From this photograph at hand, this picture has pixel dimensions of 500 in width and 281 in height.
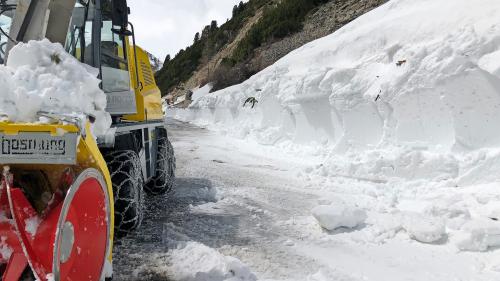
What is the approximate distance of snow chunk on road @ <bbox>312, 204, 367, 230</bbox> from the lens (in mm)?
5211

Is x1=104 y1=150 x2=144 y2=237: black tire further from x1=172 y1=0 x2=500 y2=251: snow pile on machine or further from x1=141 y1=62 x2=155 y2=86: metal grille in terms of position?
x1=141 y1=62 x2=155 y2=86: metal grille

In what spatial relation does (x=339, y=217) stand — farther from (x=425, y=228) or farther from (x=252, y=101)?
(x=252, y=101)

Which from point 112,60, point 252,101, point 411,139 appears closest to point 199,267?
point 112,60

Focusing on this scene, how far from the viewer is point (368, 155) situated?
27.9 ft

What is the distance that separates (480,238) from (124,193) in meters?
3.48

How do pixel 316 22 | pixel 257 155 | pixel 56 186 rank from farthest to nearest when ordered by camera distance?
1. pixel 316 22
2. pixel 257 155
3. pixel 56 186

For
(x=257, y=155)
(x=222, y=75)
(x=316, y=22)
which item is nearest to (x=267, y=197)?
(x=257, y=155)

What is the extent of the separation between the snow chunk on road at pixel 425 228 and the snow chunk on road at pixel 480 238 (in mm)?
211

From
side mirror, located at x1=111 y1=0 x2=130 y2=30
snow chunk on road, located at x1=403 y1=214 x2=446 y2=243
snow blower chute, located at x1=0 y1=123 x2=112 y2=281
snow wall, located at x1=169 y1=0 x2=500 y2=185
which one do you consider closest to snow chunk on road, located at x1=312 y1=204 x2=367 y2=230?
snow chunk on road, located at x1=403 y1=214 x2=446 y2=243

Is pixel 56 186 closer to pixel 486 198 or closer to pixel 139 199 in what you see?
pixel 139 199

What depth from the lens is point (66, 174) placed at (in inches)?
122

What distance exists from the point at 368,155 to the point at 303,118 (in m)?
4.47

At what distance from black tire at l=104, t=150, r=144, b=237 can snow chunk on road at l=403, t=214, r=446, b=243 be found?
2.86 m

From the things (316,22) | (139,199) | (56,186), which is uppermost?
(316,22)
